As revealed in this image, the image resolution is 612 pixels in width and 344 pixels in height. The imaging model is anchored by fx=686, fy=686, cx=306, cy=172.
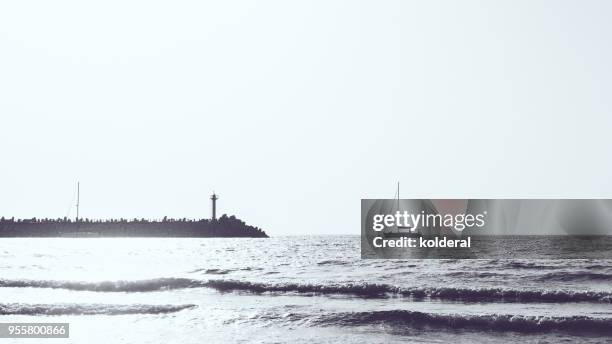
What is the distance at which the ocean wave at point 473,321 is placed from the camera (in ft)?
88.5

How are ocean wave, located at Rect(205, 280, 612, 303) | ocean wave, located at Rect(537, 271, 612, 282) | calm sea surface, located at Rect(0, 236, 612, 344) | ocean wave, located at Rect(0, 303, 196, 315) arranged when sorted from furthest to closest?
ocean wave, located at Rect(537, 271, 612, 282) → ocean wave, located at Rect(205, 280, 612, 303) → ocean wave, located at Rect(0, 303, 196, 315) → calm sea surface, located at Rect(0, 236, 612, 344)

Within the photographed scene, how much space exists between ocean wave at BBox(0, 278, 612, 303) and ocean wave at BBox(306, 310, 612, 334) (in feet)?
26.7

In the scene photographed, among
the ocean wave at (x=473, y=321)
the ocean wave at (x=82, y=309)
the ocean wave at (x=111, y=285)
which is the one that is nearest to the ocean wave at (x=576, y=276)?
the ocean wave at (x=473, y=321)

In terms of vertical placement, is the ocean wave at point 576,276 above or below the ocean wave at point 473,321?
above

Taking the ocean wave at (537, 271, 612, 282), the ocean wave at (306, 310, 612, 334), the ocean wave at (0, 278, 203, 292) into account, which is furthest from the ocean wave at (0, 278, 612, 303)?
the ocean wave at (537, 271, 612, 282)

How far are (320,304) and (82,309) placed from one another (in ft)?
36.8

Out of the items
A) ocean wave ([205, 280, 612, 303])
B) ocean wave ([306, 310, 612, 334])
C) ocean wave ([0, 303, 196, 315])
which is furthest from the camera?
ocean wave ([205, 280, 612, 303])

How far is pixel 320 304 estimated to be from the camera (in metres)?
33.9

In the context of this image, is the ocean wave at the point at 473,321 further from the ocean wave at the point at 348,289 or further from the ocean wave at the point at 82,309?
the ocean wave at the point at 348,289

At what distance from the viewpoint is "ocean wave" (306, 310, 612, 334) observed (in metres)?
27.0

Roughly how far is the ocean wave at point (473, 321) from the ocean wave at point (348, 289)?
321 inches

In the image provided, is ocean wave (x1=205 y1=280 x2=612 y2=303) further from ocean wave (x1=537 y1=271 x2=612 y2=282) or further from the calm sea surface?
ocean wave (x1=537 y1=271 x2=612 y2=282)

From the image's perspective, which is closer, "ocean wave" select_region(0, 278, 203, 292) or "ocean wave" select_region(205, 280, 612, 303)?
"ocean wave" select_region(205, 280, 612, 303)

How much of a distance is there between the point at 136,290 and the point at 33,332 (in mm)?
17445
